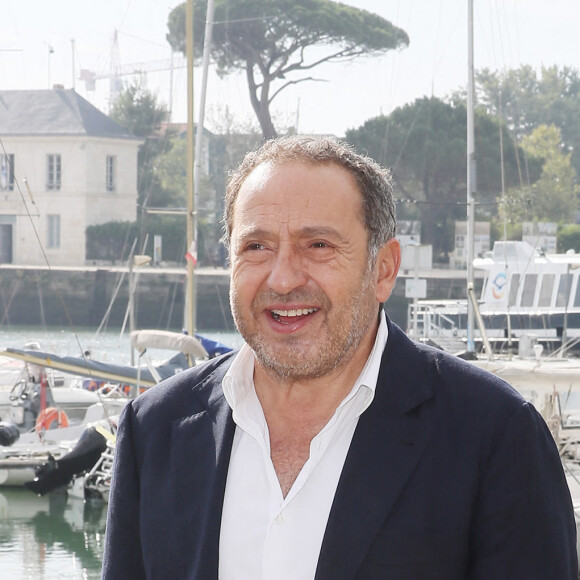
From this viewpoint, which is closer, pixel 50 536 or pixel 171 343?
pixel 50 536

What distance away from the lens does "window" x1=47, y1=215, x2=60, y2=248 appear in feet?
143

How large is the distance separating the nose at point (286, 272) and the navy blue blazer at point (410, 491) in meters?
0.19

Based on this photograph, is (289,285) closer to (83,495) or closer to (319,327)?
(319,327)

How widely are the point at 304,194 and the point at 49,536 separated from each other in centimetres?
1020

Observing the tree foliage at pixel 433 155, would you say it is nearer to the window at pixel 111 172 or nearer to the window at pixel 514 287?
the window at pixel 111 172

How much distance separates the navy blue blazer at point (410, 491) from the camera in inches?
64.2

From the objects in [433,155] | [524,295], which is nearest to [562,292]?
[524,295]

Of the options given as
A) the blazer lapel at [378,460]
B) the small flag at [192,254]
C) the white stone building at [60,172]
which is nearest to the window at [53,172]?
the white stone building at [60,172]

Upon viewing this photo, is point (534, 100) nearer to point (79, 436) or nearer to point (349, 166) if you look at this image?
point (79, 436)

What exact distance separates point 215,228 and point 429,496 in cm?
4189

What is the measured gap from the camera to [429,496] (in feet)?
5.45

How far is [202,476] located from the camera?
5.88 ft

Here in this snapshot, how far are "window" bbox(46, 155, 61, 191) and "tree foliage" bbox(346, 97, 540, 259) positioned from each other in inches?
466

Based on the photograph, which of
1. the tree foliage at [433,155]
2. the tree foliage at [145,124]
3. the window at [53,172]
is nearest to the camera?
the tree foliage at [433,155]
